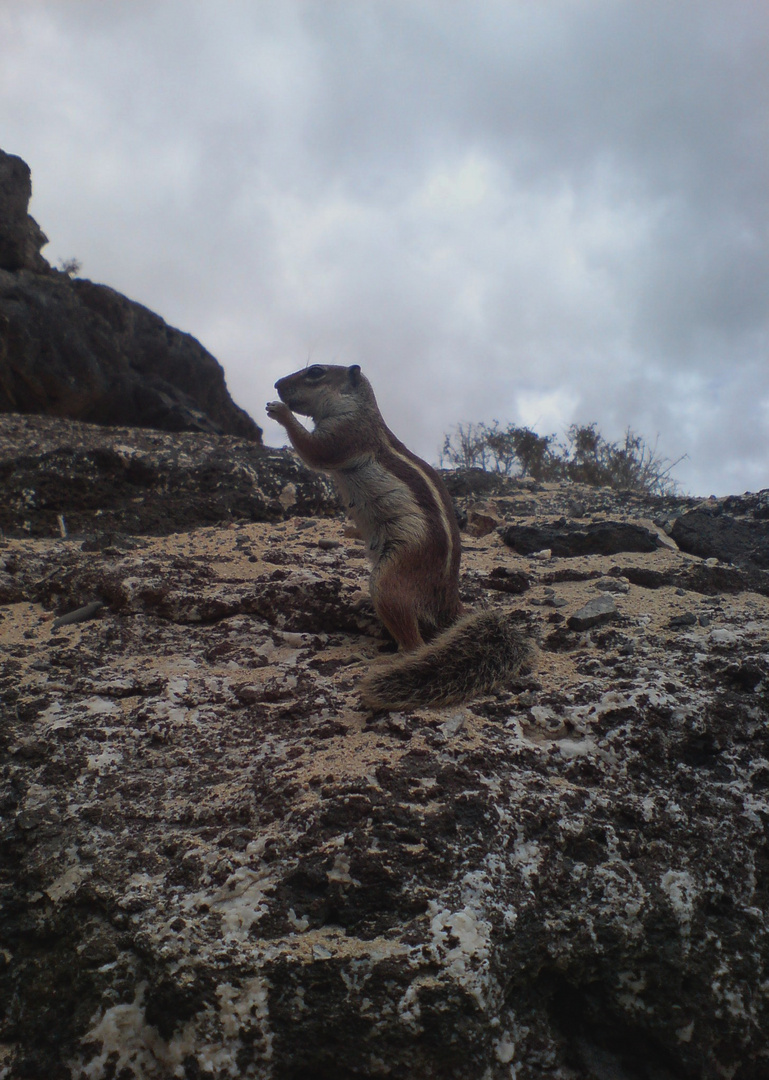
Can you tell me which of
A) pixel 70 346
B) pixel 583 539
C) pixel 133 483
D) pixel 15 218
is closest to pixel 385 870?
pixel 583 539

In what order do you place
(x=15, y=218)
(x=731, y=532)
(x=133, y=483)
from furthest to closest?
(x=15, y=218)
(x=133, y=483)
(x=731, y=532)

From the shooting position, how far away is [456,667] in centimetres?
262

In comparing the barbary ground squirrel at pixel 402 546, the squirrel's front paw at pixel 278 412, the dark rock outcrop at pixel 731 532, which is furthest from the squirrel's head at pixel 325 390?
the dark rock outcrop at pixel 731 532

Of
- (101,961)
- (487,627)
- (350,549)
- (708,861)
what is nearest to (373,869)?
(101,961)

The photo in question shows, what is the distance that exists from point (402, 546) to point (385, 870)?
5.95ft

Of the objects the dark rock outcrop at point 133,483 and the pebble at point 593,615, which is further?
the dark rock outcrop at point 133,483

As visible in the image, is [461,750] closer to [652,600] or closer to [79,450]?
[652,600]

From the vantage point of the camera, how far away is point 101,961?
1509 mm

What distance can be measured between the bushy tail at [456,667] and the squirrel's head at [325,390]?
219 cm

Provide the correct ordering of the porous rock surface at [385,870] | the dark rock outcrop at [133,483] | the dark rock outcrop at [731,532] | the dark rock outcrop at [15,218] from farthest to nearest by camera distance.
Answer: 1. the dark rock outcrop at [15,218]
2. the dark rock outcrop at [133,483]
3. the dark rock outcrop at [731,532]
4. the porous rock surface at [385,870]

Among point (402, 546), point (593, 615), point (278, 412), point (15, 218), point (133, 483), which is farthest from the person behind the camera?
point (15, 218)

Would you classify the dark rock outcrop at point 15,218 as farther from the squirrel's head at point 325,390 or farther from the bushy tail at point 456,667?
the bushy tail at point 456,667

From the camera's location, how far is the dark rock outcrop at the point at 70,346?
20.2 feet

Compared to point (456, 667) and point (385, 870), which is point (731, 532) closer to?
point (456, 667)
